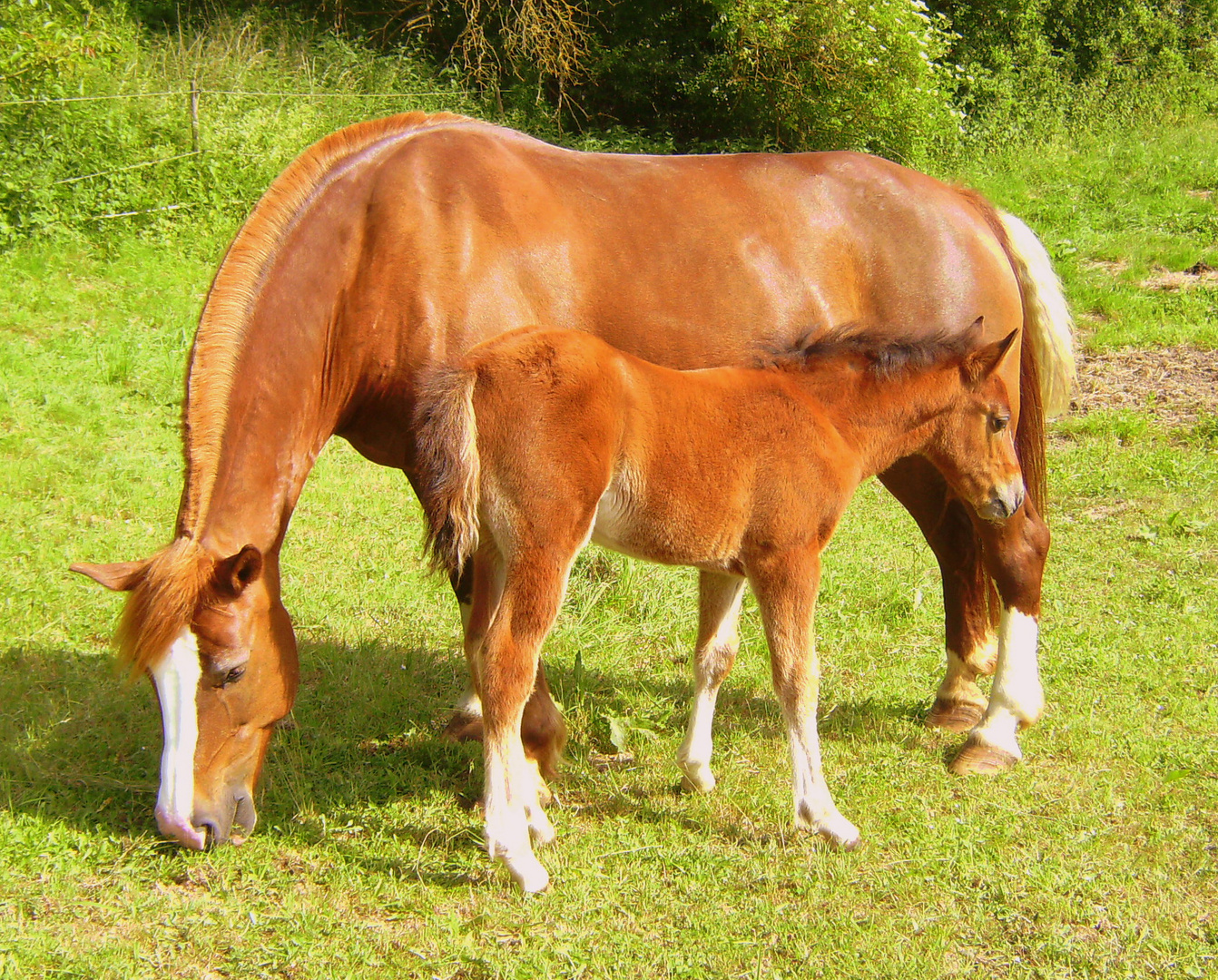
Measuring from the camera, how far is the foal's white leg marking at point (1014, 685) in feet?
13.9

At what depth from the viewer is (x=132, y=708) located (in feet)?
14.1

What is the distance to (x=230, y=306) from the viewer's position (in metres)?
3.40

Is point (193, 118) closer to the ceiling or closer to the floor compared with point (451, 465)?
closer to the floor

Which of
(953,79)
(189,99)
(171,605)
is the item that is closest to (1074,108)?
(953,79)

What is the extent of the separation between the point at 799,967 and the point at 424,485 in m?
1.71

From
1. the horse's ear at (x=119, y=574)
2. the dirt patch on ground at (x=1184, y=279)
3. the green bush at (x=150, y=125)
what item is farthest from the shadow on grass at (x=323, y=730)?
the dirt patch on ground at (x=1184, y=279)

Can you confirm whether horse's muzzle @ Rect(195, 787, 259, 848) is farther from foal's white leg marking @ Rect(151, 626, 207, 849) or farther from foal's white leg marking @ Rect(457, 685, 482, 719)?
foal's white leg marking @ Rect(457, 685, 482, 719)

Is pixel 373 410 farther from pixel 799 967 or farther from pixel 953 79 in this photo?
pixel 953 79

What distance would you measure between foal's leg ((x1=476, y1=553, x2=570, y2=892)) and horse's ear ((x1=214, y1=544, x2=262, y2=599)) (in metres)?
0.70

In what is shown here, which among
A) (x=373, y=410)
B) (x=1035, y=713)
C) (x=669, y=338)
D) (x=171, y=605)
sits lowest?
(x=1035, y=713)

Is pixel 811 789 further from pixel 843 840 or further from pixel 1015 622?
pixel 1015 622

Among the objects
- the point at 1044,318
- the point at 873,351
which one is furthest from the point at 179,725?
the point at 1044,318

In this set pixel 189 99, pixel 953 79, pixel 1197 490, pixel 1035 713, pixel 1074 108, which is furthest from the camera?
pixel 1074 108

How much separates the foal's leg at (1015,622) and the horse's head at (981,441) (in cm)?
A: 37
